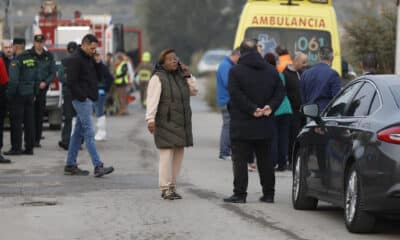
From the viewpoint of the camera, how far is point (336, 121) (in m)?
11.8

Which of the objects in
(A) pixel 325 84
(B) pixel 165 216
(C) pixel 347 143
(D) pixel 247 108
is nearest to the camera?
(C) pixel 347 143

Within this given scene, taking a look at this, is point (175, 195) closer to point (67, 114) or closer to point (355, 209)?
point (355, 209)

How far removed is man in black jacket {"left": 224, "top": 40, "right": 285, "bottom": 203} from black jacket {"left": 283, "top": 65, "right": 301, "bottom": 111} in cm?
431

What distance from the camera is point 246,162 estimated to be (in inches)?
531

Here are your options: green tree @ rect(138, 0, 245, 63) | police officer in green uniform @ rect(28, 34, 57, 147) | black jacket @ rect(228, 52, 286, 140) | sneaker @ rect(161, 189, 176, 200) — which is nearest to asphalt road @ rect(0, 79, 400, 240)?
sneaker @ rect(161, 189, 176, 200)

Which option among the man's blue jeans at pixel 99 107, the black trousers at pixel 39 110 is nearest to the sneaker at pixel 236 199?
the black trousers at pixel 39 110

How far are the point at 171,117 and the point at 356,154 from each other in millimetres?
3439

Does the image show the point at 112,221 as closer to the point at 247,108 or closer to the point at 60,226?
the point at 60,226

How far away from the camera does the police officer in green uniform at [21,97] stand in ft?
63.7

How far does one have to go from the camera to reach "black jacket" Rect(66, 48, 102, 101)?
53.2 feet

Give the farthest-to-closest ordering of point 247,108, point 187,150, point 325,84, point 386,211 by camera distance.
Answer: point 187,150 → point 325,84 → point 247,108 → point 386,211

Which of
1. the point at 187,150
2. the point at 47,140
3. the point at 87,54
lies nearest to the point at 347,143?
the point at 87,54

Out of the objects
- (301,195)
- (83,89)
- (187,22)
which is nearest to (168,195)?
(301,195)

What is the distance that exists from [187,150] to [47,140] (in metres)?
3.30
